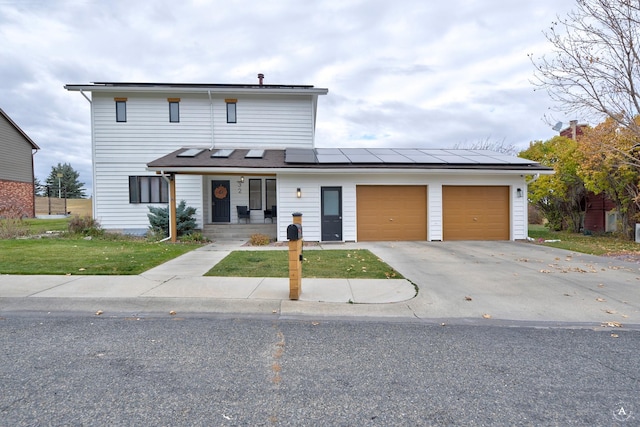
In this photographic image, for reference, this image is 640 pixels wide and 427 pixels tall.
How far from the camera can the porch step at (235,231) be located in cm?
1423

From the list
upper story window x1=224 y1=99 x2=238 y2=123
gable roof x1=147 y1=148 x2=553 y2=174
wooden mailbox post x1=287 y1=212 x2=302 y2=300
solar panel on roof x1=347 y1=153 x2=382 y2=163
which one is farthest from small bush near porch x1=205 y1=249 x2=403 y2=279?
upper story window x1=224 y1=99 x2=238 y2=123

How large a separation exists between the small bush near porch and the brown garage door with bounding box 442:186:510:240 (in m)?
5.14

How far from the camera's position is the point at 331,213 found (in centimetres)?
1291

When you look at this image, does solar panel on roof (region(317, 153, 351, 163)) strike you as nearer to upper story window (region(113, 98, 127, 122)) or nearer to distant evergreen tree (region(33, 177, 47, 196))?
upper story window (region(113, 98, 127, 122))

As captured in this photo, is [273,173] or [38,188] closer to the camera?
[273,173]

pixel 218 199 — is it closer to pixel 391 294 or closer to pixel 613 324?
pixel 391 294

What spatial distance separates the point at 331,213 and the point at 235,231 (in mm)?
4368

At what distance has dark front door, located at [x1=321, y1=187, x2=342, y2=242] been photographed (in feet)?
42.2

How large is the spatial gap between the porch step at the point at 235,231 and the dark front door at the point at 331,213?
2549 mm

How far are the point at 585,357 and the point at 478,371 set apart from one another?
1276mm

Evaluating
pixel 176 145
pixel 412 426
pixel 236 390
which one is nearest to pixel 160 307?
pixel 236 390

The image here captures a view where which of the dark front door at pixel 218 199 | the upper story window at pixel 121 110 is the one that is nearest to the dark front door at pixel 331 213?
the dark front door at pixel 218 199

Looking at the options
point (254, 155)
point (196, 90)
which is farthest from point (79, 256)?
point (196, 90)

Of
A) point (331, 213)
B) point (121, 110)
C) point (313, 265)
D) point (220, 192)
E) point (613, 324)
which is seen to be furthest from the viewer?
point (220, 192)
